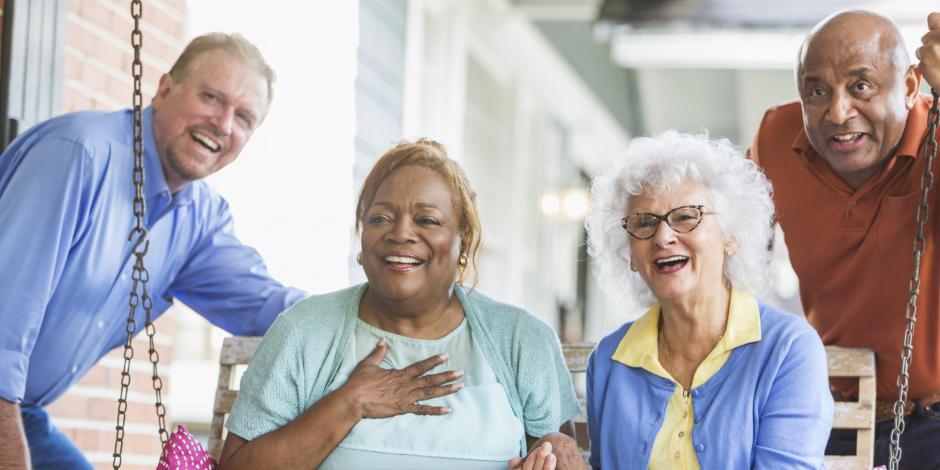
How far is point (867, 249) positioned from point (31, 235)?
194 cm

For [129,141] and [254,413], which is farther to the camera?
[129,141]

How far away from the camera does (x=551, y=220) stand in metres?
9.09

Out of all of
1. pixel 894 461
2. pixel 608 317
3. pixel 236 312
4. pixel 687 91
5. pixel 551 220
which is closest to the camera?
pixel 894 461

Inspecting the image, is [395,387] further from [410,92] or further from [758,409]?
[410,92]

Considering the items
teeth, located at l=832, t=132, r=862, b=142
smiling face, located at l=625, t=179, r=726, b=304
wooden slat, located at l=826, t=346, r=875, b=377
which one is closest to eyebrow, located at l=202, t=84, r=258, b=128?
smiling face, located at l=625, t=179, r=726, b=304

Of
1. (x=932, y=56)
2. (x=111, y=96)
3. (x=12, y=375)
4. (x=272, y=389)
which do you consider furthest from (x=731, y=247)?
(x=111, y=96)

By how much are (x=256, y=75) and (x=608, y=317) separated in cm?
998

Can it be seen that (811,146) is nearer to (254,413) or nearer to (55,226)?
(254,413)

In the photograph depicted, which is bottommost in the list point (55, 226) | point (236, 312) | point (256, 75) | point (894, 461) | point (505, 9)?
point (894, 461)

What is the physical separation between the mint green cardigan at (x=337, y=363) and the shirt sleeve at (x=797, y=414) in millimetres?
450

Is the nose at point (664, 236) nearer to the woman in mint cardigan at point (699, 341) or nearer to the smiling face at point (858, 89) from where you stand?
the woman in mint cardigan at point (699, 341)

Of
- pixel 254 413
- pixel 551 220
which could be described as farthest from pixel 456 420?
pixel 551 220

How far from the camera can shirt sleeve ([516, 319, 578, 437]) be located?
252 cm

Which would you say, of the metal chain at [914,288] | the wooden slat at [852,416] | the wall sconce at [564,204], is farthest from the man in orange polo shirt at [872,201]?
the wall sconce at [564,204]
